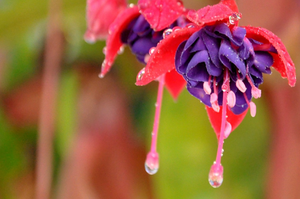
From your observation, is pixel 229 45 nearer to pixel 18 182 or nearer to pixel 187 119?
pixel 187 119

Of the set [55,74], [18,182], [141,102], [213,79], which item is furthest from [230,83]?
[18,182]

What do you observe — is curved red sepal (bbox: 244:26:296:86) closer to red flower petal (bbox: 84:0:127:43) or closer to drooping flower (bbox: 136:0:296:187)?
drooping flower (bbox: 136:0:296:187)

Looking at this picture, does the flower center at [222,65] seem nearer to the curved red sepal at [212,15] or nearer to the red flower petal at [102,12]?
the curved red sepal at [212,15]

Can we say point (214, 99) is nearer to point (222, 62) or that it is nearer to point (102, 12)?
point (222, 62)

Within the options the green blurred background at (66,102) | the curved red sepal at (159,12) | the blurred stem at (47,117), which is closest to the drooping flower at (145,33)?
the curved red sepal at (159,12)

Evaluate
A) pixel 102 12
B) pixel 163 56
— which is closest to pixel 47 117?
pixel 102 12

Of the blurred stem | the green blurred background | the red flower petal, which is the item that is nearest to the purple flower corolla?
the red flower petal
